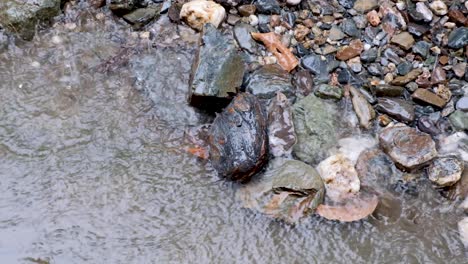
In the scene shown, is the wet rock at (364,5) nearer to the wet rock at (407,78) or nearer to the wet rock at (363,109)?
the wet rock at (407,78)

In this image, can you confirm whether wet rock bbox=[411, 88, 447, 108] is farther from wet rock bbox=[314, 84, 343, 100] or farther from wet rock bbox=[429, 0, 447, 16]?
wet rock bbox=[429, 0, 447, 16]

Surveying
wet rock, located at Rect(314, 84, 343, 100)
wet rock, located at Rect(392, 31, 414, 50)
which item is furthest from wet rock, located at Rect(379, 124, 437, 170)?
wet rock, located at Rect(392, 31, 414, 50)

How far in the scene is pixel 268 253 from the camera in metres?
3.46

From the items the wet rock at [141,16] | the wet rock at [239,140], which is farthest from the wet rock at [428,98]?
the wet rock at [141,16]

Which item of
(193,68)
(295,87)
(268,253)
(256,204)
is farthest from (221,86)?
(268,253)

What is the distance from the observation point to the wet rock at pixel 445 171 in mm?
3725

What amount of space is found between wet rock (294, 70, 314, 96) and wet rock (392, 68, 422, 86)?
2.13 feet

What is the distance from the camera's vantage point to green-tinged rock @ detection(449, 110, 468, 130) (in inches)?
156

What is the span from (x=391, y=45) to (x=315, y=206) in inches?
61.6

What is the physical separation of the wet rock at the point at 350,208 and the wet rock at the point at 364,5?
1.64 metres

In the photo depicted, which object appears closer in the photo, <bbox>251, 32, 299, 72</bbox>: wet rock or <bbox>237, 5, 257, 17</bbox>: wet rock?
<bbox>251, 32, 299, 72</bbox>: wet rock

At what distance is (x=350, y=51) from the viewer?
14.0 feet

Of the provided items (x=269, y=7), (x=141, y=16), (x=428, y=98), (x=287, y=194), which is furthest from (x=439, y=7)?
(x=141, y=16)

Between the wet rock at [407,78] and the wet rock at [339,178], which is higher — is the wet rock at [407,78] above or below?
above
